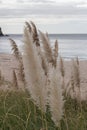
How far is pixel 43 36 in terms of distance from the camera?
174 inches

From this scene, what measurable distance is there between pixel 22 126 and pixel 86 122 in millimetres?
714

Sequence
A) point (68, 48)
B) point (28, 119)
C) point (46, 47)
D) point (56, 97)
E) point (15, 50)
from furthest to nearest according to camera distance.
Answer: point (68, 48), point (15, 50), point (46, 47), point (28, 119), point (56, 97)

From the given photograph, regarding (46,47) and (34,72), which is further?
(46,47)

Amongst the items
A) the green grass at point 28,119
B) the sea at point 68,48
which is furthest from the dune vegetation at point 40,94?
the sea at point 68,48

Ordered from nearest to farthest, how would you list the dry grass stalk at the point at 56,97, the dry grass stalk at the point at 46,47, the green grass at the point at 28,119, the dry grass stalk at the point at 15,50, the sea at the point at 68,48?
the dry grass stalk at the point at 56,97 → the green grass at the point at 28,119 → the dry grass stalk at the point at 46,47 → the dry grass stalk at the point at 15,50 → the sea at the point at 68,48

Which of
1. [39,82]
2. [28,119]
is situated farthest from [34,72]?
[28,119]

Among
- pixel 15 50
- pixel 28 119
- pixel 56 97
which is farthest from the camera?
pixel 15 50

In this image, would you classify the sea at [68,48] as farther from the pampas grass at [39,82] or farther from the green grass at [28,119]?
the green grass at [28,119]

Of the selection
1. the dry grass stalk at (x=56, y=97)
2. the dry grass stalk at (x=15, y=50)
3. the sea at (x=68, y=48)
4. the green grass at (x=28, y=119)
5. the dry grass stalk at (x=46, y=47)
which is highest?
the dry grass stalk at (x=56, y=97)

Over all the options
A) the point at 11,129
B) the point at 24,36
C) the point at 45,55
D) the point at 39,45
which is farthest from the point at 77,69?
the point at 24,36

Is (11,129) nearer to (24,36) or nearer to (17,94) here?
(24,36)

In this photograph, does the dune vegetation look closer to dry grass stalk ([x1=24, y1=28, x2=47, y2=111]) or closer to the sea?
dry grass stalk ([x1=24, y1=28, x2=47, y2=111])

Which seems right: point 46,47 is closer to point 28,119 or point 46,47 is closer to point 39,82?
point 28,119

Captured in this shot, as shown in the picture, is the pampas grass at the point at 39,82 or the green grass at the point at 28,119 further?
the green grass at the point at 28,119
